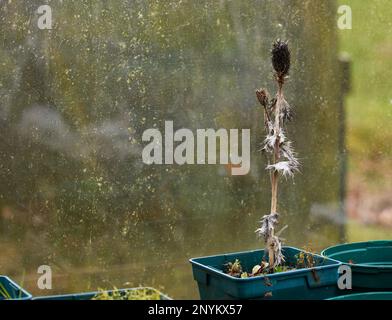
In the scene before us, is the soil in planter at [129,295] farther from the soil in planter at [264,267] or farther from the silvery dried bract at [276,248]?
the silvery dried bract at [276,248]

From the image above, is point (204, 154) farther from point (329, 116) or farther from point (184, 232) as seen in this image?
point (329, 116)

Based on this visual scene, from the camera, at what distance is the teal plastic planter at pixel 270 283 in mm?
2533

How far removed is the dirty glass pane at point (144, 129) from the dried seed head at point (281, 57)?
703mm

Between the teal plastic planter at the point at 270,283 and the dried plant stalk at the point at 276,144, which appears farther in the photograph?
the dried plant stalk at the point at 276,144

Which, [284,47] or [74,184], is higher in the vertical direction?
[284,47]

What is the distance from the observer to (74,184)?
321 cm

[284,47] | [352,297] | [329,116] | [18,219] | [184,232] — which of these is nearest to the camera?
[352,297]

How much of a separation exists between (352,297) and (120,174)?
4.19 feet

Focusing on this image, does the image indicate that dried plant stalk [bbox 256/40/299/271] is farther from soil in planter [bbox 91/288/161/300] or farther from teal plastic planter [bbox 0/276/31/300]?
teal plastic planter [bbox 0/276/31/300]

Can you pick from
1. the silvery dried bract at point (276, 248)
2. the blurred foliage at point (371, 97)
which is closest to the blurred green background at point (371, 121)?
the blurred foliage at point (371, 97)

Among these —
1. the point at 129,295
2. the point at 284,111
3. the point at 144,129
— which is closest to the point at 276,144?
the point at 284,111

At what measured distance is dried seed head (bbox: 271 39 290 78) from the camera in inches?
106

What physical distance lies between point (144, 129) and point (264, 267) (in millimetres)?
951

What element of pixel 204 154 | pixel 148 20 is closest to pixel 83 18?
pixel 148 20
